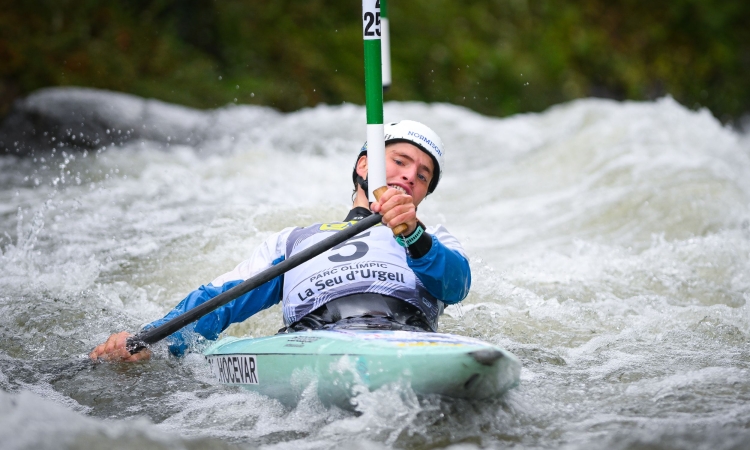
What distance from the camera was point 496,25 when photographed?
1720 centimetres

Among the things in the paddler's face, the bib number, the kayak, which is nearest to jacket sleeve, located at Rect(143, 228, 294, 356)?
the kayak

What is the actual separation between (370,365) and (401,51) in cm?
1316

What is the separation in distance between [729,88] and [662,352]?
1698 centimetres

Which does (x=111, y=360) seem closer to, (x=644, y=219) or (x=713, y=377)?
(x=713, y=377)

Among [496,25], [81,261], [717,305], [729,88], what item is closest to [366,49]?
[717,305]

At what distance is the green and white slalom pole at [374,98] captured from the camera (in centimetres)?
357

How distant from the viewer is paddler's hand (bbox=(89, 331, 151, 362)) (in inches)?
152

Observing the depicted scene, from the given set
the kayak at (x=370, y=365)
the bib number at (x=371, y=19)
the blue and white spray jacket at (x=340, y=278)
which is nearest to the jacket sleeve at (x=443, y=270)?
the blue and white spray jacket at (x=340, y=278)

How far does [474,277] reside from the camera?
17.7 feet

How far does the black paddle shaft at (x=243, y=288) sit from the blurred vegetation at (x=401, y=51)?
9269mm

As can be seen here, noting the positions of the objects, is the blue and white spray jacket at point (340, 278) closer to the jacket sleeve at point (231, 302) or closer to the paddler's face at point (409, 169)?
the jacket sleeve at point (231, 302)

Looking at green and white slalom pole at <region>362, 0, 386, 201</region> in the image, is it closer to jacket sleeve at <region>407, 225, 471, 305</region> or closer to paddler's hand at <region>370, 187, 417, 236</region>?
paddler's hand at <region>370, 187, 417, 236</region>

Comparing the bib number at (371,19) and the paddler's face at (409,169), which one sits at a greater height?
the bib number at (371,19)

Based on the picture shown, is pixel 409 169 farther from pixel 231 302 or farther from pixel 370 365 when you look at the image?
pixel 370 365
